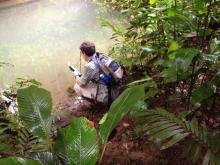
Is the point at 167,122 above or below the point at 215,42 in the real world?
below

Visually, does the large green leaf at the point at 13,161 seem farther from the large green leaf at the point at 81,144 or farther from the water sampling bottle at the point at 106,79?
the water sampling bottle at the point at 106,79

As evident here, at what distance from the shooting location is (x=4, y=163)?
5.96 ft

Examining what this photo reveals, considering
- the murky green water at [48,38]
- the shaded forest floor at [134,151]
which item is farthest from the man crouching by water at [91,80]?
the murky green water at [48,38]

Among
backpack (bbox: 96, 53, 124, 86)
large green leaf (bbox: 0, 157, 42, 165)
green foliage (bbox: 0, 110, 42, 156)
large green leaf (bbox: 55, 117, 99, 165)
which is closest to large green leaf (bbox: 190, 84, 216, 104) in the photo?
large green leaf (bbox: 55, 117, 99, 165)

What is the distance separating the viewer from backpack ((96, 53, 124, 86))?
14.5 feet

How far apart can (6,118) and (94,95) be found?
4.26 feet

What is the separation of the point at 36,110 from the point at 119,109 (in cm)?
61

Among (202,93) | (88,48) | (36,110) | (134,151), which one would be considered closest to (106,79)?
(88,48)

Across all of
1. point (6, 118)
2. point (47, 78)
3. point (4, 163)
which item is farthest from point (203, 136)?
point (47, 78)

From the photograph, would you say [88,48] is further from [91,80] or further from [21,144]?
[21,144]

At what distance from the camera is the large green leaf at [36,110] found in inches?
89.3

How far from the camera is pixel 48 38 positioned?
8.31 m

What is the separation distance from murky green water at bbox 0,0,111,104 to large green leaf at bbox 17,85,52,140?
3365 millimetres

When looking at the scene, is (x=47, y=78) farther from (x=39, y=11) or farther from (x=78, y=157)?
(x=78, y=157)
